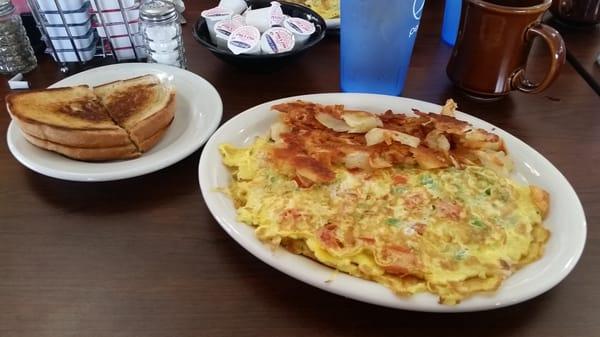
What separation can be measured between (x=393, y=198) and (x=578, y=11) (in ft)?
3.31

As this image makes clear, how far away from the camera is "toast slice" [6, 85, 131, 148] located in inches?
34.3

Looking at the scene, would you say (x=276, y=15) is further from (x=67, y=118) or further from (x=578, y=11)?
(x=578, y=11)

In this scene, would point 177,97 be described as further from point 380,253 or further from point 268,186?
point 380,253

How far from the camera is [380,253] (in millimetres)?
658

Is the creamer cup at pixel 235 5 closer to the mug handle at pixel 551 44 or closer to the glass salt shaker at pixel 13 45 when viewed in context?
the glass salt shaker at pixel 13 45

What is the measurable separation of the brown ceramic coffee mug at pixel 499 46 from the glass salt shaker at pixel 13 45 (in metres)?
0.99

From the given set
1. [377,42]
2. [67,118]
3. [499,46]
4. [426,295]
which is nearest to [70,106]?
[67,118]

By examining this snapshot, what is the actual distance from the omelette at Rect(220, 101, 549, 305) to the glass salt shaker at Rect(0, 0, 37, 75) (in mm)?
651

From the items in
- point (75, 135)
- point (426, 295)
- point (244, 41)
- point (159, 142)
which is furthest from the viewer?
point (244, 41)

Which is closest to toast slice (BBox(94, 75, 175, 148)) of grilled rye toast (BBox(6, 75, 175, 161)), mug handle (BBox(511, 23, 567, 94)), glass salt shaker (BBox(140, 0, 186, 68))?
grilled rye toast (BBox(6, 75, 175, 161))

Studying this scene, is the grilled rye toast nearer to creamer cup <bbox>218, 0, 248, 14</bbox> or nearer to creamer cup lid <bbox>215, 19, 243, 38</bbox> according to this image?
creamer cup lid <bbox>215, 19, 243, 38</bbox>

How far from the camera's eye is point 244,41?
43.9 inches

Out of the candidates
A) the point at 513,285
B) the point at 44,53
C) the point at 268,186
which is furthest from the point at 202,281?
the point at 44,53

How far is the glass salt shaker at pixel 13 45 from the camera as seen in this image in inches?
43.7
